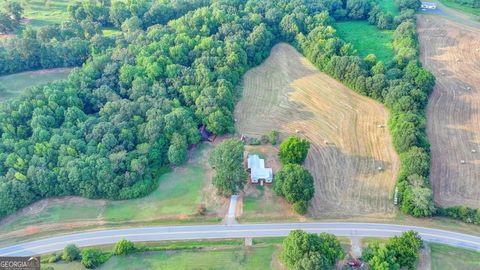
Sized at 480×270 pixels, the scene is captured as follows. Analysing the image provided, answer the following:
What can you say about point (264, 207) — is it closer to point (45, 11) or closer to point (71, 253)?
point (71, 253)

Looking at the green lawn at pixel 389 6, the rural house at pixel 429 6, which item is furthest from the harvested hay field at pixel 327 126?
the rural house at pixel 429 6

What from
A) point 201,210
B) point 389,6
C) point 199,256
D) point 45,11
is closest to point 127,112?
point 201,210

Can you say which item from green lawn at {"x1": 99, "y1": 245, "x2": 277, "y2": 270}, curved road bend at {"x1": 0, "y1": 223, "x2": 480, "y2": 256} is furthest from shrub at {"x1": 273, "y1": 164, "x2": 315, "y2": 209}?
green lawn at {"x1": 99, "y1": 245, "x2": 277, "y2": 270}

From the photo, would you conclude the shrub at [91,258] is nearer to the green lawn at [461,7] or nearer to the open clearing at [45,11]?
the open clearing at [45,11]

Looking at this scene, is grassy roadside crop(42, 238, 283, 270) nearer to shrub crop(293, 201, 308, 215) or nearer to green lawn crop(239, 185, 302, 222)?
green lawn crop(239, 185, 302, 222)

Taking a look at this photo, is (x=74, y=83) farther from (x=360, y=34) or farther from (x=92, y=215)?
(x=360, y=34)
